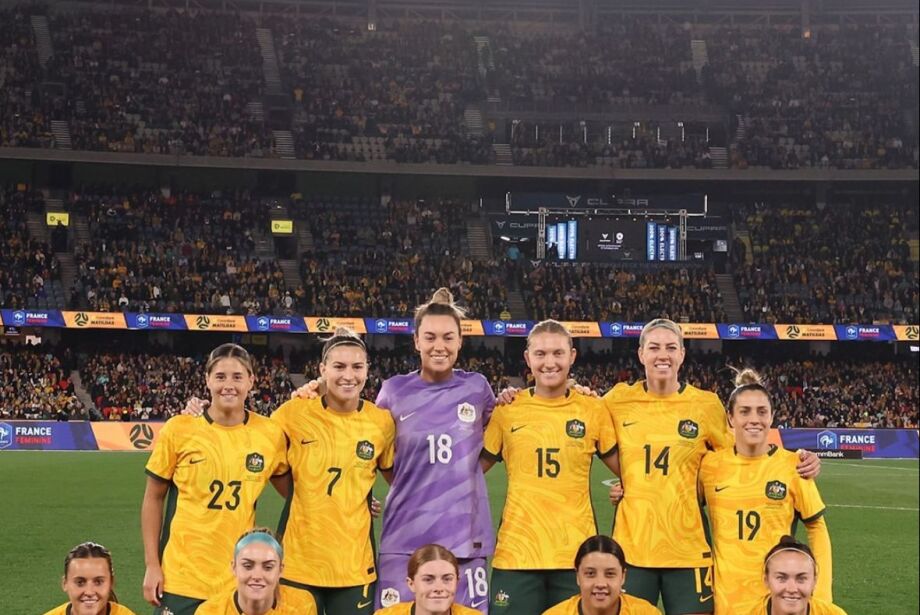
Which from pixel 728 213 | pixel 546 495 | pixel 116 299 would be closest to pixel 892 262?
pixel 728 213

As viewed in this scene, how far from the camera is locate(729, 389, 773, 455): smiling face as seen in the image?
5996 millimetres

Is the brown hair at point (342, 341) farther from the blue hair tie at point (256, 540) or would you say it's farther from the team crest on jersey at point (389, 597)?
the team crest on jersey at point (389, 597)

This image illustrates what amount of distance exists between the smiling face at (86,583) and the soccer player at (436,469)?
1.36m

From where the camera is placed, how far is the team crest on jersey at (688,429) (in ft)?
20.3

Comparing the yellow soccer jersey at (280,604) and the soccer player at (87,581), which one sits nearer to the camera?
the yellow soccer jersey at (280,604)

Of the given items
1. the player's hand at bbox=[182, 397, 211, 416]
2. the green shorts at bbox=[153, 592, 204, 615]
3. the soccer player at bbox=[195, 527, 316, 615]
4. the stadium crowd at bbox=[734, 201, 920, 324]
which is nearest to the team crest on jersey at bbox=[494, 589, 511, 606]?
the soccer player at bbox=[195, 527, 316, 615]

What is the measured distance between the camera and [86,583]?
5566 mm

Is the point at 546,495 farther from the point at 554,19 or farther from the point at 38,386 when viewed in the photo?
the point at 554,19

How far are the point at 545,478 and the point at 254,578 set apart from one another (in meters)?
1.71

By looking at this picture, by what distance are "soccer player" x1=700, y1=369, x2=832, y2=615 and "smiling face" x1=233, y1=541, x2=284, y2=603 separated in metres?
2.39

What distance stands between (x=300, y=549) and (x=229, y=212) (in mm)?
35876

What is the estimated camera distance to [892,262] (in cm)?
4091

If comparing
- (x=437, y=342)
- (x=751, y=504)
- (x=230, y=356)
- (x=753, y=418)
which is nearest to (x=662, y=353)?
(x=753, y=418)

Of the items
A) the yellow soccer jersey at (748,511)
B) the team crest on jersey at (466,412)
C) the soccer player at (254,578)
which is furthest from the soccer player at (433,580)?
the yellow soccer jersey at (748,511)
